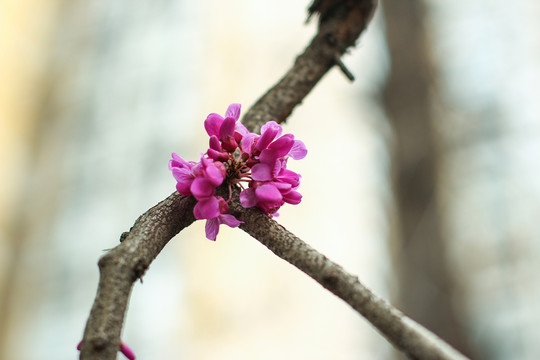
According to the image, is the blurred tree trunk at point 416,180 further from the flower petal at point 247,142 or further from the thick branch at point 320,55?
the flower petal at point 247,142

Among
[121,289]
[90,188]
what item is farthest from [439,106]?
[90,188]

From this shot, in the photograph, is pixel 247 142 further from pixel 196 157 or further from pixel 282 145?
pixel 196 157

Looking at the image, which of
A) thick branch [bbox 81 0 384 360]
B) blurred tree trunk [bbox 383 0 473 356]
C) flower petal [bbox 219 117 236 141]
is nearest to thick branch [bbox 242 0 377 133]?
thick branch [bbox 81 0 384 360]

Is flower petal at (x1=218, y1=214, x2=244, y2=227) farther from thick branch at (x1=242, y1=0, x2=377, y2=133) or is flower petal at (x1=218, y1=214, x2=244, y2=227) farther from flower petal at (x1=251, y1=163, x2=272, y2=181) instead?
thick branch at (x1=242, y1=0, x2=377, y2=133)

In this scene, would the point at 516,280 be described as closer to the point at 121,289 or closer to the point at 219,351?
the point at 219,351

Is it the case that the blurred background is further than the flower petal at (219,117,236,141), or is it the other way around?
the blurred background

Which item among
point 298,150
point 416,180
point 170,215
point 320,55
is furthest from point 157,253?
point 416,180
